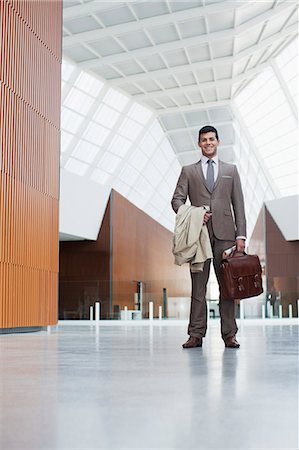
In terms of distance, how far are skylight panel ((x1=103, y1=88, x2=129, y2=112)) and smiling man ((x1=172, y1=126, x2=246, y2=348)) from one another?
3162cm

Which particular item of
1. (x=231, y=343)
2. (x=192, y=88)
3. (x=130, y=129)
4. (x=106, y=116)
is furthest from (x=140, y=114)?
(x=231, y=343)

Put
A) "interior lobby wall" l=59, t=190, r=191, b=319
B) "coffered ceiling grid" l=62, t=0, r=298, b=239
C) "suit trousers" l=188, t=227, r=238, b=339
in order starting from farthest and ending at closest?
"interior lobby wall" l=59, t=190, r=191, b=319 < "coffered ceiling grid" l=62, t=0, r=298, b=239 < "suit trousers" l=188, t=227, r=238, b=339

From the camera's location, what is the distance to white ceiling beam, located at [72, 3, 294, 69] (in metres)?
32.2

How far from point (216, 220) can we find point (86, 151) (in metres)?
30.9

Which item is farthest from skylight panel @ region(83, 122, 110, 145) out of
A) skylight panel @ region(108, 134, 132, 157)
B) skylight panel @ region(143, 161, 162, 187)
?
skylight panel @ region(143, 161, 162, 187)

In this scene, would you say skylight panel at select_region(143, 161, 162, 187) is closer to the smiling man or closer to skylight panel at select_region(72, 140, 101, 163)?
skylight panel at select_region(72, 140, 101, 163)

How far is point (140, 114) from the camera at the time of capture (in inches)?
1736

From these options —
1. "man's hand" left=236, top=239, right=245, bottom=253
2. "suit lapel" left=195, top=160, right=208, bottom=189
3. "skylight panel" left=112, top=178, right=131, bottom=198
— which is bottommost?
"man's hand" left=236, top=239, right=245, bottom=253

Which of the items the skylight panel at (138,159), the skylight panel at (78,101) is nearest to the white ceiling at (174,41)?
the skylight panel at (78,101)

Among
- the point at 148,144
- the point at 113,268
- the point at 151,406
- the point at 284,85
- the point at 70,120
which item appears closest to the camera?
the point at 151,406

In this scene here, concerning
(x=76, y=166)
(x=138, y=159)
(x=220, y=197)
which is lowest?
(x=220, y=197)

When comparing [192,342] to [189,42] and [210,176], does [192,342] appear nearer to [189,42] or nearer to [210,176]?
[210,176]

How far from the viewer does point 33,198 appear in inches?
642

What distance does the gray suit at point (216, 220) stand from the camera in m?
7.34
